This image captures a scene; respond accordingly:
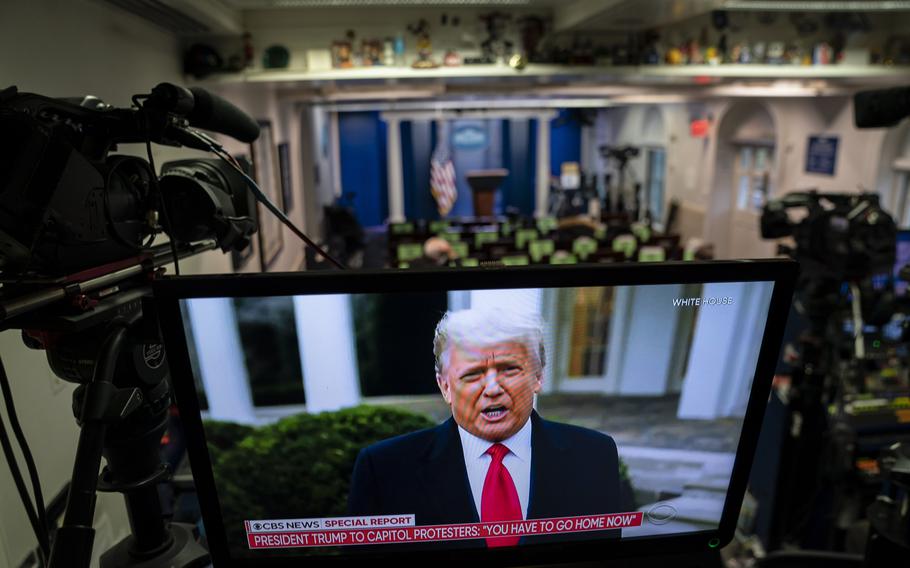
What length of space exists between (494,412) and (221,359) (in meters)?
0.40

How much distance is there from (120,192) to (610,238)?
6.93 meters

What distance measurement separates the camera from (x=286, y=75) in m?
4.05

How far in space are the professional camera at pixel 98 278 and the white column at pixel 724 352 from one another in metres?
0.80

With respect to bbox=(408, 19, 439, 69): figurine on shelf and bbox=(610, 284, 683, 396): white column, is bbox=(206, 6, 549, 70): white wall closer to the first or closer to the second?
bbox=(408, 19, 439, 69): figurine on shelf

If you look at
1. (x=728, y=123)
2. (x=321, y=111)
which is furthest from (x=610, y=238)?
(x=321, y=111)

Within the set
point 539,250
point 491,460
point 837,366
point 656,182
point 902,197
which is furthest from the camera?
point 656,182

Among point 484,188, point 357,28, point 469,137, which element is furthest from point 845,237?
point 469,137

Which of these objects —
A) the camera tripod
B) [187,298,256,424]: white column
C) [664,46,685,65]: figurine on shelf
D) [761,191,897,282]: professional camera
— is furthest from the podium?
[187,298,256,424]: white column

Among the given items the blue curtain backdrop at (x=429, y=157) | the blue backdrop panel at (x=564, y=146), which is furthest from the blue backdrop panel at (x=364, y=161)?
the blue backdrop panel at (x=564, y=146)

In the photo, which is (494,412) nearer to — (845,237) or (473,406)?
(473,406)

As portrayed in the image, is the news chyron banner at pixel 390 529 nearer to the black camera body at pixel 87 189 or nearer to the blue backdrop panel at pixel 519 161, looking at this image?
the black camera body at pixel 87 189

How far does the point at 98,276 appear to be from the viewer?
797 mm

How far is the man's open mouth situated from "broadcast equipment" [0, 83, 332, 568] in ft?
1.58

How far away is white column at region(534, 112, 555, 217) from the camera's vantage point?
1350cm
